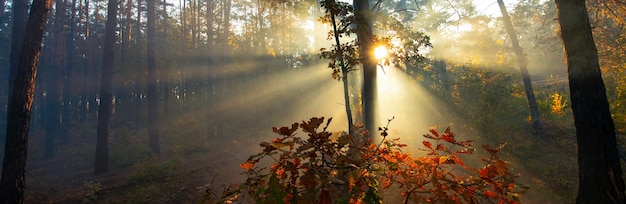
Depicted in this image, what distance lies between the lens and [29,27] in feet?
23.4

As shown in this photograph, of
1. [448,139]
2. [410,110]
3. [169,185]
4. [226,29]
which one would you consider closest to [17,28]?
[169,185]

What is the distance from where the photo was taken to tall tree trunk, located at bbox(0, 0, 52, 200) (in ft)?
22.1

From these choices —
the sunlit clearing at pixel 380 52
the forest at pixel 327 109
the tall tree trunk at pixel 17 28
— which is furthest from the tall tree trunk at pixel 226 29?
the sunlit clearing at pixel 380 52

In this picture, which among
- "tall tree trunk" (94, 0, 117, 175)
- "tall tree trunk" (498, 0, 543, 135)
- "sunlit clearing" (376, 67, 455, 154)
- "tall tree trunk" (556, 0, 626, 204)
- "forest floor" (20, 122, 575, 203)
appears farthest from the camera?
"sunlit clearing" (376, 67, 455, 154)

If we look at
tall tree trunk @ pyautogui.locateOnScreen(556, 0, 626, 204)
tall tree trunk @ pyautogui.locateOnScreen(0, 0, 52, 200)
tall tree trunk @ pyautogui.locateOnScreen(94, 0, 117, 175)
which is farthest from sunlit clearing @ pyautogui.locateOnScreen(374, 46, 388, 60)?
tall tree trunk @ pyautogui.locateOnScreen(94, 0, 117, 175)

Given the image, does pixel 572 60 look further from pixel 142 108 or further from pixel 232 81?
pixel 142 108

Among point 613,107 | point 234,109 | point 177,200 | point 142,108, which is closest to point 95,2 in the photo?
point 142,108

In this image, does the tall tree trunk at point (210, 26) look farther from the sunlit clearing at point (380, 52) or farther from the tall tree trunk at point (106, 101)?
the sunlit clearing at point (380, 52)

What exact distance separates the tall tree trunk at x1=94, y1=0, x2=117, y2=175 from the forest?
0.06m

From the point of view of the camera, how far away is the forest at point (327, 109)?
220 cm

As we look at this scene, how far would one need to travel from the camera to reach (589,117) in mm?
4152

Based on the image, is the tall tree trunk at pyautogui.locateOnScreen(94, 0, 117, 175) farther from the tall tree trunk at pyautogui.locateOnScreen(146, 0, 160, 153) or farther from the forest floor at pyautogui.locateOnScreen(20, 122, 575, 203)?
the tall tree trunk at pyautogui.locateOnScreen(146, 0, 160, 153)

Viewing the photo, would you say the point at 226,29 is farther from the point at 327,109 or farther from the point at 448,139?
the point at 448,139

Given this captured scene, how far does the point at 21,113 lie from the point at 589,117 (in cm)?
1170
